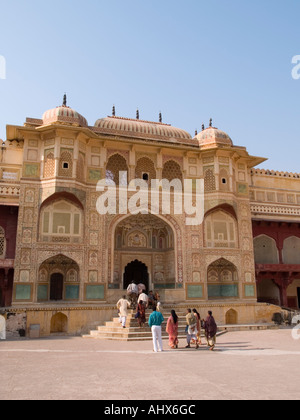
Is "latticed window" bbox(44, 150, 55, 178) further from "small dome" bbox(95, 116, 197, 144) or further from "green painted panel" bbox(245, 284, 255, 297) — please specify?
"green painted panel" bbox(245, 284, 255, 297)

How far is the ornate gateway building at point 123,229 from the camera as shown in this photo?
15773 mm

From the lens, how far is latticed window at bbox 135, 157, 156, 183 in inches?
725

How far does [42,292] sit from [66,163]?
559 cm

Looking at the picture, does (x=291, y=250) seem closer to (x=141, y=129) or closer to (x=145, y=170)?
(x=145, y=170)

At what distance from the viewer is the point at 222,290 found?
18703mm

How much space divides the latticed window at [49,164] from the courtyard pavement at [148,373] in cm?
808

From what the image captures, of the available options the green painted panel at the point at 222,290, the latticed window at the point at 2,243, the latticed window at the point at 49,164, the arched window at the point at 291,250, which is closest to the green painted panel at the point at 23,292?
the latticed window at the point at 2,243

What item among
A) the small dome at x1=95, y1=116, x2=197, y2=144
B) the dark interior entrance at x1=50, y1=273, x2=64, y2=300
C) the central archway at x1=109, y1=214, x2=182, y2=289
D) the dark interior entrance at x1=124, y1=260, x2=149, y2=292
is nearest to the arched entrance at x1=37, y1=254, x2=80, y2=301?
the dark interior entrance at x1=50, y1=273, x2=64, y2=300

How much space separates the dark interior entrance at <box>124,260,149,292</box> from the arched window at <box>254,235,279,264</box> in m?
6.25

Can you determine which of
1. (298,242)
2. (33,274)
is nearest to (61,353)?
(33,274)

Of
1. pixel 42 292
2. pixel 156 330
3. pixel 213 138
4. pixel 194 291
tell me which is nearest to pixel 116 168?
pixel 213 138

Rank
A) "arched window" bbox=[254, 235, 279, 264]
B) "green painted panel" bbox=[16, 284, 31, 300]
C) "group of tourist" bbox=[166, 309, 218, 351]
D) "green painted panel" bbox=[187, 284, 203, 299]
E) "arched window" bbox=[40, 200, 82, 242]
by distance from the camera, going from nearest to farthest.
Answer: "group of tourist" bbox=[166, 309, 218, 351] → "green painted panel" bbox=[16, 284, 31, 300] → "arched window" bbox=[40, 200, 82, 242] → "green painted panel" bbox=[187, 284, 203, 299] → "arched window" bbox=[254, 235, 279, 264]

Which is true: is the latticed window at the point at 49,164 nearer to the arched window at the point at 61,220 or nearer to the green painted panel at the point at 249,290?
the arched window at the point at 61,220
